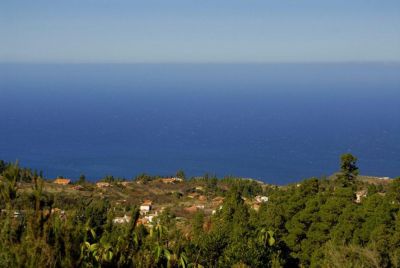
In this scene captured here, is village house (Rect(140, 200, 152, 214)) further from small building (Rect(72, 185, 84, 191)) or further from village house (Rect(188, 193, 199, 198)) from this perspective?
small building (Rect(72, 185, 84, 191))

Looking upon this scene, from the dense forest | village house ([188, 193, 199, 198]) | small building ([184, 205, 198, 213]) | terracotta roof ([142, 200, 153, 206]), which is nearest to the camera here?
the dense forest

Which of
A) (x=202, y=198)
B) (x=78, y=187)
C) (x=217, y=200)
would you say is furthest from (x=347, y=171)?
(x=78, y=187)

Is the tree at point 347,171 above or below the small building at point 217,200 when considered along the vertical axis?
above

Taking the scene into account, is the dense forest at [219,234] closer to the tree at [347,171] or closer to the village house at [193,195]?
the tree at [347,171]

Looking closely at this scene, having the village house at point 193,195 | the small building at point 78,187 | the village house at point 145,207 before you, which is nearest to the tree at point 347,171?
the village house at point 145,207

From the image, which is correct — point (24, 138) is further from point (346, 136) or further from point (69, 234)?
point (69, 234)

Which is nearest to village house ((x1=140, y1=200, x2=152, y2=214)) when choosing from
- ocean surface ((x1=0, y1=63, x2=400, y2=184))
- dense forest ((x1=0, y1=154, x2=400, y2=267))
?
dense forest ((x1=0, y1=154, x2=400, y2=267))

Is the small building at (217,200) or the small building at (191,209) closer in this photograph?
the small building at (191,209)

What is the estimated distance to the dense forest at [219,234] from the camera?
15.0ft

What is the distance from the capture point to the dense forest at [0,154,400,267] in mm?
4564

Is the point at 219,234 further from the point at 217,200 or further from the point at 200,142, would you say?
the point at 200,142

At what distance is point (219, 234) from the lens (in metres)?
16.0

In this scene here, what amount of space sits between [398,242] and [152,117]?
171m

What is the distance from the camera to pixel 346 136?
445 ft
